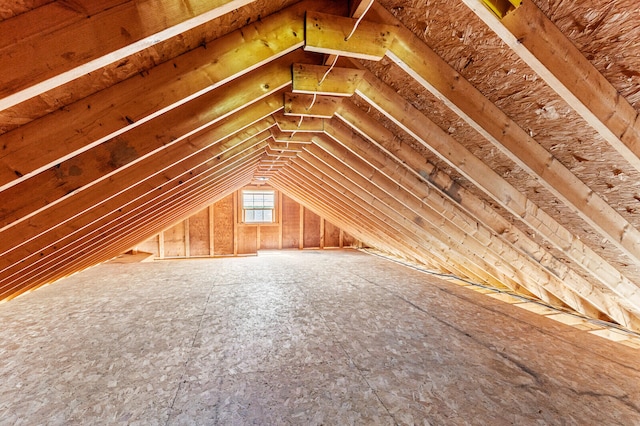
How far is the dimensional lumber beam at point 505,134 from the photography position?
149 centimetres

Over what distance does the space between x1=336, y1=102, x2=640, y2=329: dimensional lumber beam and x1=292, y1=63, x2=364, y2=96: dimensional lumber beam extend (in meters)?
0.49

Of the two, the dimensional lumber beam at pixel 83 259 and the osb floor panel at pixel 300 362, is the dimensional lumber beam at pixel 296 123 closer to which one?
the osb floor panel at pixel 300 362

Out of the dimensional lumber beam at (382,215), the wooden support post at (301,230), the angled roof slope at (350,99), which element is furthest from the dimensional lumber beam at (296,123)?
the wooden support post at (301,230)

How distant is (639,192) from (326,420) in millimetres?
2236

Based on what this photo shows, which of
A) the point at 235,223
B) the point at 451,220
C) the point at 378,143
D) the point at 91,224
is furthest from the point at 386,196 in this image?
the point at 235,223

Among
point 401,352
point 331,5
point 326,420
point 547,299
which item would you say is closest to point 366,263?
point 547,299

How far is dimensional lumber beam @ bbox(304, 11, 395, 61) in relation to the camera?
1.34 metres

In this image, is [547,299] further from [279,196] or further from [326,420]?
[279,196]

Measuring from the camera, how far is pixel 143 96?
124 centimetres

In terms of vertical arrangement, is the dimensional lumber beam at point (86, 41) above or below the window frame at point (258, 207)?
above

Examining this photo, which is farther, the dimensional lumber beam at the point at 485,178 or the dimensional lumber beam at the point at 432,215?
the dimensional lumber beam at the point at 432,215

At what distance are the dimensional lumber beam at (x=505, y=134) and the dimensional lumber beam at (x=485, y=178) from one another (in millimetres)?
338

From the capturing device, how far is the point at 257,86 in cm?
181

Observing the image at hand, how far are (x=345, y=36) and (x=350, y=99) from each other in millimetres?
967
